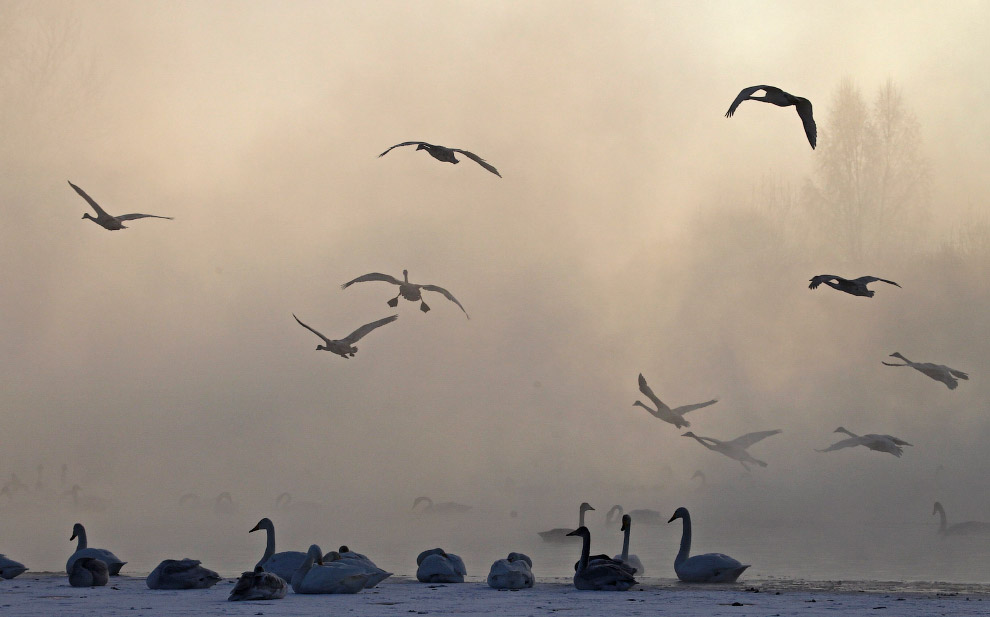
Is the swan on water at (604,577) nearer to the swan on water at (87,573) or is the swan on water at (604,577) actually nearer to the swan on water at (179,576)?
the swan on water at (179,576)

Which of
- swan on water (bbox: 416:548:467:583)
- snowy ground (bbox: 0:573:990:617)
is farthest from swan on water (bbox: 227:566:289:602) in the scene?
swan on water (bbox: 416:548:467:583)

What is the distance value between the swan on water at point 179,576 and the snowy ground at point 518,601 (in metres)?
0.20

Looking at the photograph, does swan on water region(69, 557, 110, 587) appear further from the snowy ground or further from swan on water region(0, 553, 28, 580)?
swan on water region(0, 553, 28, 580)

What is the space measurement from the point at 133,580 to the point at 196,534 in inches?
1040

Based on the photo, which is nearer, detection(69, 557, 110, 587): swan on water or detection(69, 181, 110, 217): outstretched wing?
detection(69, 557, 110, 587): swan on water

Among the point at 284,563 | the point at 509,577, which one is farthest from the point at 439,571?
the point at 284,563

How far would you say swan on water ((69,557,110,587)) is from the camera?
19891 mm

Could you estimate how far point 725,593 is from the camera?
63.2 ft

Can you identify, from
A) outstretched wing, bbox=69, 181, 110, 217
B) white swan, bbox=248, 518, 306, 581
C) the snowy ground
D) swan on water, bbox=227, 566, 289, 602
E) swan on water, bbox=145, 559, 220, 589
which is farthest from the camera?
outstretched wing, bbox=69, 181, 110, 217

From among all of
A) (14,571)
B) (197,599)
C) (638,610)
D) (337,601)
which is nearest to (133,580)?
(14,571)

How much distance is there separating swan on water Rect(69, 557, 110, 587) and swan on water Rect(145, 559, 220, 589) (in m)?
1.01

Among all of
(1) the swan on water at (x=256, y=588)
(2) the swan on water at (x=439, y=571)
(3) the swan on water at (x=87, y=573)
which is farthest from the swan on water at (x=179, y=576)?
(2) the swan on water at (x=439, y=571)

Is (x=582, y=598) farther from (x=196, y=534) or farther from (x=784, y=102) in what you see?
(x=196, y=534)

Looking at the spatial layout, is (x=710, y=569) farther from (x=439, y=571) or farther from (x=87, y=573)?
(x=87, y=573)
